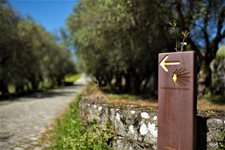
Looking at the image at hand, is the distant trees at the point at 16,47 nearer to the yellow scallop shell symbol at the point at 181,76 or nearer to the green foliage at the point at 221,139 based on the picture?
the yellow scallop shell symbol at the point at 181,76

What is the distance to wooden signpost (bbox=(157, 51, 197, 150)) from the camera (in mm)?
2961

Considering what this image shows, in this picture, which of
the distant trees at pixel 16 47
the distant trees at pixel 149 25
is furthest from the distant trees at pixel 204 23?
the distant trees at pixel 16 47

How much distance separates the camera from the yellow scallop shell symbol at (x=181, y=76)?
3.04m

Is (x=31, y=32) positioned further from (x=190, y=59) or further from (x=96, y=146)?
(x=190, y=59)

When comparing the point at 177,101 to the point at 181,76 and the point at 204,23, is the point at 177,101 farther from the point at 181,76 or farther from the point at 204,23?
the point at 204,23

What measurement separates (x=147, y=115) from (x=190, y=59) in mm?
1382

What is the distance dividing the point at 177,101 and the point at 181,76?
0.42 m

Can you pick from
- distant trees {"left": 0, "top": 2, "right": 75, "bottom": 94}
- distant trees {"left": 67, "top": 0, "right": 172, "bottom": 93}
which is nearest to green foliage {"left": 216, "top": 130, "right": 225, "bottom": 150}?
distant trees {"left": 67, "top": 0, "right": 172, "bottom": 93}

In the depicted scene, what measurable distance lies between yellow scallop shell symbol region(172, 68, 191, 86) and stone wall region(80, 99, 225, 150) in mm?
721

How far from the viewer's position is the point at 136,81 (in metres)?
15.3

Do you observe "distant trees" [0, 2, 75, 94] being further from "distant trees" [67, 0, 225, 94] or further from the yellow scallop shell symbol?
the yellow scallop shell symbol

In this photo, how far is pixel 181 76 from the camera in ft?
10.1

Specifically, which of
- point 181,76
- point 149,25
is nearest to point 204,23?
point 149,25

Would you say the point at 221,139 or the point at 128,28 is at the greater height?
the point at 128,28
